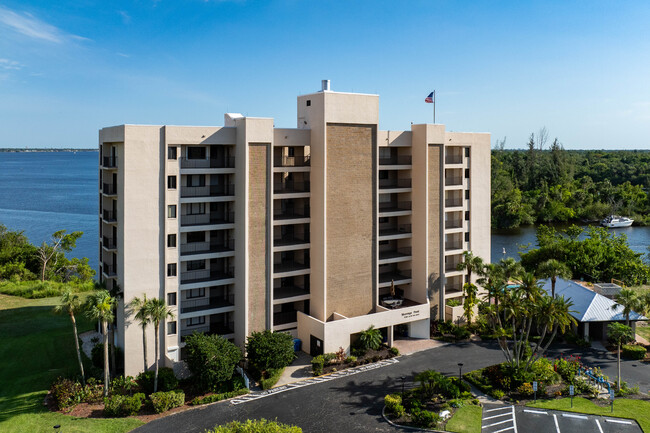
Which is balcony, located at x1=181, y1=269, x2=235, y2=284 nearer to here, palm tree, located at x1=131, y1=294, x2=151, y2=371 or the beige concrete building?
the beige concrete building

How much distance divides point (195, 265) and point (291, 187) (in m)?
9.82

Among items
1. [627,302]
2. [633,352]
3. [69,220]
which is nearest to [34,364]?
[633,352]

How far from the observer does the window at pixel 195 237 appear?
38.3m

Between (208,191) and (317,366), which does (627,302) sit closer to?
(317,366)

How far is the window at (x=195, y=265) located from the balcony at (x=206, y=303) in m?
2.29

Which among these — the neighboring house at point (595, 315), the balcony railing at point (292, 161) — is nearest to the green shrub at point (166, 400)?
the balcony railing at point (292, 161)

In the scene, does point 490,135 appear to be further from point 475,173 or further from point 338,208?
point 338,208

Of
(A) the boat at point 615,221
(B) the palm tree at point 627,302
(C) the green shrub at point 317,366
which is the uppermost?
(A) the boat at point 615,221

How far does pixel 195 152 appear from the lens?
3825 cm

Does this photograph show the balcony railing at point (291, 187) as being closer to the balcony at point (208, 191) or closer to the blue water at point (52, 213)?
the balcony at point (208, 191)

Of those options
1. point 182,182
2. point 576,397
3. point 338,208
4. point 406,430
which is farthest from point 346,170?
point 576,397

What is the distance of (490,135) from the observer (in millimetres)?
50812

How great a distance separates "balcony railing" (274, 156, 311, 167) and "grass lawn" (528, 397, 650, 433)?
77.3 feet

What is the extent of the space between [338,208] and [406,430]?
17.4 m
